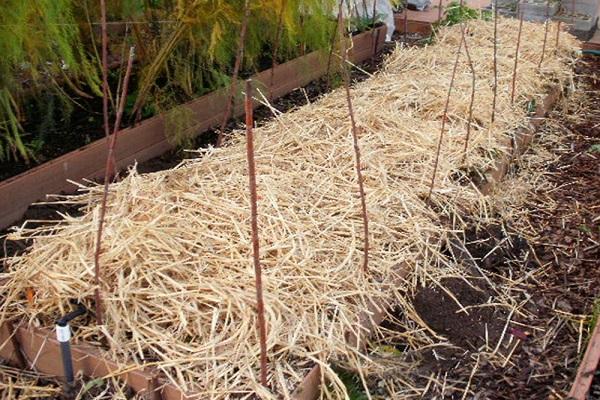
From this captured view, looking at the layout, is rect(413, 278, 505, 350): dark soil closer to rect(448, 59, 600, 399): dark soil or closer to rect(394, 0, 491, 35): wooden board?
rect(448, 59, 600, 399): dark soil

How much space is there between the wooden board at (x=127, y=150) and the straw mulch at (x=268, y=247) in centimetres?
29

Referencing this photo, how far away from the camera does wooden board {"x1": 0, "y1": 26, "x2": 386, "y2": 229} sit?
2.96 metres

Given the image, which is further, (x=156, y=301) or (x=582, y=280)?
(x=582, y=280)

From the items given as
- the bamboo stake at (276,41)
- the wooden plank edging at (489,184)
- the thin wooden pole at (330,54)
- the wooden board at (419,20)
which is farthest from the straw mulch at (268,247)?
the wooden board at (419,20)

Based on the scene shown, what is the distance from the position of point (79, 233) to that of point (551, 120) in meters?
3.44

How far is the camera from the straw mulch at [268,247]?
2.03m

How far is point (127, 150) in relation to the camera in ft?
11.5

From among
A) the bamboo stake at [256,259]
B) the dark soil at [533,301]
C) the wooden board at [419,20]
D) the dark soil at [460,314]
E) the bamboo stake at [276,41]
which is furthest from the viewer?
the wooden board at [419,20]

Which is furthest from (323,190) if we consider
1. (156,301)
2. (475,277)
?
(156,301)

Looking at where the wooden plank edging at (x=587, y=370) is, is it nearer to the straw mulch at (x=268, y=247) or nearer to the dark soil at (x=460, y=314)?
the dark soil at (x=460, y=314)

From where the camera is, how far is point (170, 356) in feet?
6.48

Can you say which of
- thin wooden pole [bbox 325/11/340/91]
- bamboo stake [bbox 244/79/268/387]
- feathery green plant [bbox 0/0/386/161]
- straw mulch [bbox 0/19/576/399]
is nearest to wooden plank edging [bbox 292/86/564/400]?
straw mulch [bbox 0/19/576/399]

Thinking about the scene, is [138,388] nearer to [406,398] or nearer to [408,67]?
[406,398]

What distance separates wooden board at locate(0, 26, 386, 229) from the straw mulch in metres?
0.29
